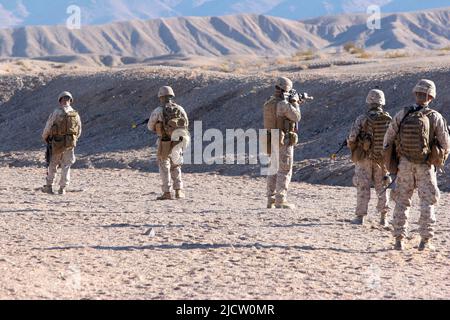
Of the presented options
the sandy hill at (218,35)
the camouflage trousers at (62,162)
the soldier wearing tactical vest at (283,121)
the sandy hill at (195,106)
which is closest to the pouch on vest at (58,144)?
the camouflage trousers at (62,162)

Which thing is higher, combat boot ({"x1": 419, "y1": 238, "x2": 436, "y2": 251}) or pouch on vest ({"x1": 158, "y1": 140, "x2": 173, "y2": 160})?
pouch on vest ({"x1": 158, "y1": 140, "x2": 173, "y2": 160})

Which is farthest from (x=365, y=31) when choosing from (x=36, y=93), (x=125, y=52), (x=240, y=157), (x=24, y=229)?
(x=24, y=229)

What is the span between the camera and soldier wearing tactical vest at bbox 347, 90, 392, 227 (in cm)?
1148

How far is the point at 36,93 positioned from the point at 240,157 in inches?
593

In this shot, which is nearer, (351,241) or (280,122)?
(351,241)

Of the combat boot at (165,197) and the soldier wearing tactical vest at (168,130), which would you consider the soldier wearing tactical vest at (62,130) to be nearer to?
the soldier wearing tactical vest at (168,130)

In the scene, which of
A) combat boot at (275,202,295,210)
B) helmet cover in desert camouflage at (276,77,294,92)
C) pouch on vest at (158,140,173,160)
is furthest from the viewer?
pouch on vest at (158,140,173,160)

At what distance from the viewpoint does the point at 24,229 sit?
11.4 metres

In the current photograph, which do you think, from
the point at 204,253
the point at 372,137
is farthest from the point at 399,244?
the point at 204,253

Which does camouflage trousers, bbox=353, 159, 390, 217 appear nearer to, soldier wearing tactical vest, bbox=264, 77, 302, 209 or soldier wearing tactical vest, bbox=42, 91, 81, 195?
soldier wearing tactical vest, bbox=264, 77, 302, 209

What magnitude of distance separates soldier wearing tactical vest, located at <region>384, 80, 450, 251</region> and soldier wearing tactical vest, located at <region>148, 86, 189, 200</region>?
5165 mm

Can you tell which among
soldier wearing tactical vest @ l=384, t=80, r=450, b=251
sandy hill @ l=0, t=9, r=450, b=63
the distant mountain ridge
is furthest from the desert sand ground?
sandy hill @ l=0, t=9, r=450, b=63

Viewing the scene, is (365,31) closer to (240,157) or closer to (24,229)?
(240,157)
